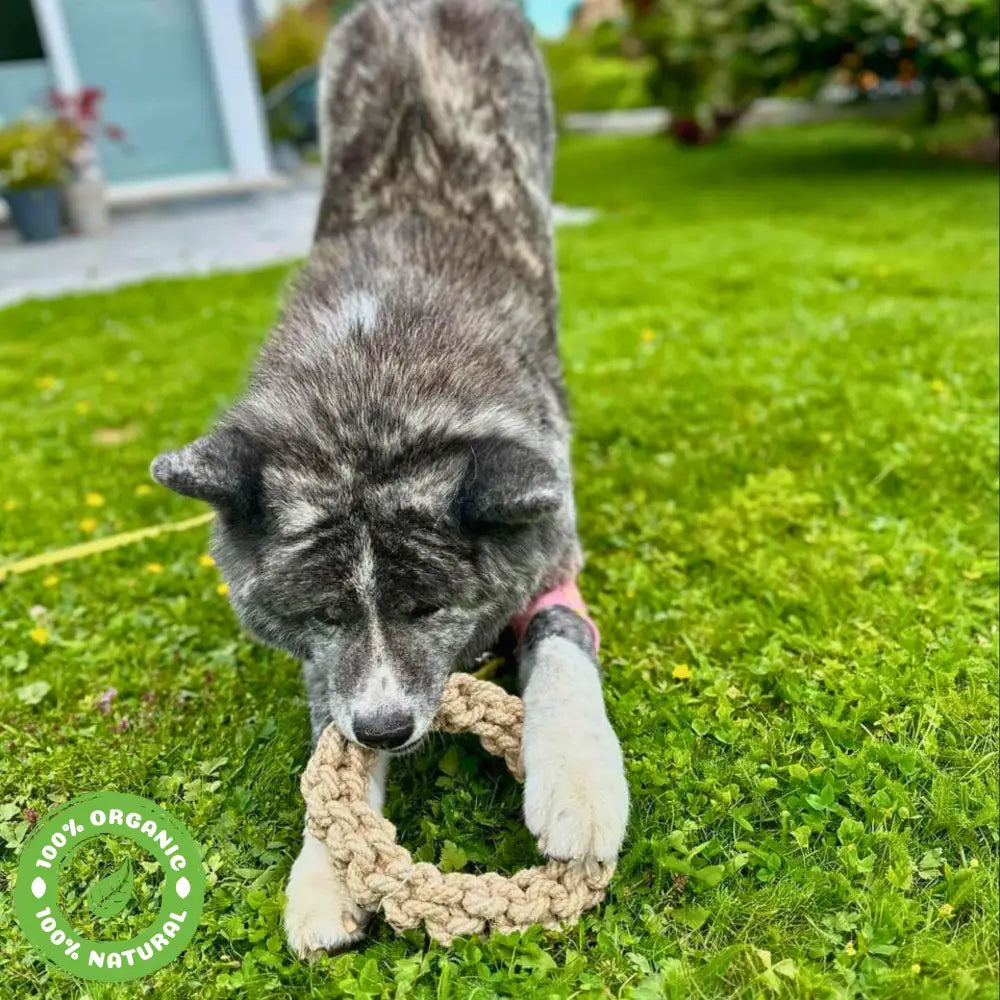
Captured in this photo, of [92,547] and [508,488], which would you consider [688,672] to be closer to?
[508,488]

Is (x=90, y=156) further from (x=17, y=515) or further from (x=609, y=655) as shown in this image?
(x=609, y=655)

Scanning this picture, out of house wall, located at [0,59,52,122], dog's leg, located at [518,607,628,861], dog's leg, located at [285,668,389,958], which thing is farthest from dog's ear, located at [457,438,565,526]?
house wall, located at [0,59,52,122]

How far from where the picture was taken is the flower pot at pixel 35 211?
9.80 meters

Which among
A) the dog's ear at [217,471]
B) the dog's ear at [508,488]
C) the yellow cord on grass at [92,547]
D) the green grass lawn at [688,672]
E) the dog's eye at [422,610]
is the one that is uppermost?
the dog's ear at [217,471]

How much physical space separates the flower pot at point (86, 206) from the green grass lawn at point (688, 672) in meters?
5.37

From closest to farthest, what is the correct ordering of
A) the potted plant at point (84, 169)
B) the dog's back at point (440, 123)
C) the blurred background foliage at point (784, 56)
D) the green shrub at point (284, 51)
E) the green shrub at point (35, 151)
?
the dog's back at point (440, 123)
the blurred background foliage at point (784, 56)
the green shrub at point (35, 151)
the potted plant at point (84, 169)
the green shrub at point (284, 51)

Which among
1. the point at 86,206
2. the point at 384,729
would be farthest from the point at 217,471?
the point at 86,206

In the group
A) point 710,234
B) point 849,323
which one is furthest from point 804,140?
point 849,323

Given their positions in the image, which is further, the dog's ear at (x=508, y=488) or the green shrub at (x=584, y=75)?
the green shrub at (x=584, y=75)

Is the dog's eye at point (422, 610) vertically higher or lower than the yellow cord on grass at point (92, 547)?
higher

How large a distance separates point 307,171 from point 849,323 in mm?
11741

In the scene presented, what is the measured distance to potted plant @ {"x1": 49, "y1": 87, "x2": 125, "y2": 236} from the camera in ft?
33.1

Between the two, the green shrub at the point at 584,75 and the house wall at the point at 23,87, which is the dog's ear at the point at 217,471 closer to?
the house wall at the point at 23,87

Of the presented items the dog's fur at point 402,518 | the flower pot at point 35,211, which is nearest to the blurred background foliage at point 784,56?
the flower pot at point 35,211
